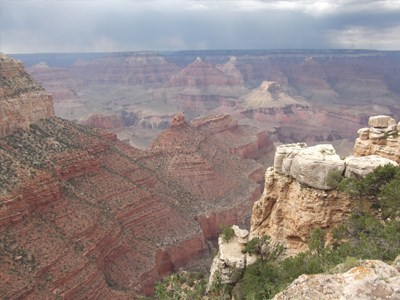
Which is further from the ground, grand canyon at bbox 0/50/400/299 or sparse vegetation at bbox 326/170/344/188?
Answer: sparse vegetation at bbox 326/170/344/188

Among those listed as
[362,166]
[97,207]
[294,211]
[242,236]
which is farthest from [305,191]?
[97,207]

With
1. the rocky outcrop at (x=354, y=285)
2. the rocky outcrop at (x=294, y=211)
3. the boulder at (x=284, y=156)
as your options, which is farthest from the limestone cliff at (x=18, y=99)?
the rocky outcrop at (x=354, y=285)

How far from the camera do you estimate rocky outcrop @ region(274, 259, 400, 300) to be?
12.9m

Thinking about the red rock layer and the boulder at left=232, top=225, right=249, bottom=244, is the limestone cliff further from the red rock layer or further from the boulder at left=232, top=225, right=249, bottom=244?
the boulder at left=232, top=225, right=249, bottom=244

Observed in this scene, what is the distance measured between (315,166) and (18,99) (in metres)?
40.7

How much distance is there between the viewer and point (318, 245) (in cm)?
2431

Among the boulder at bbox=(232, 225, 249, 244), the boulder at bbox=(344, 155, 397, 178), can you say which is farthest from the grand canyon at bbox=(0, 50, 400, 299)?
the boulder at bbox=(232, 225, 249, 244)

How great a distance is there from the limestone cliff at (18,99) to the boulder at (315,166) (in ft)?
120

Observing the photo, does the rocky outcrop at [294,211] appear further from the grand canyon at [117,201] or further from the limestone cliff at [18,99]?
the limestone cliff at [18,99]

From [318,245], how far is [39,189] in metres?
30.6

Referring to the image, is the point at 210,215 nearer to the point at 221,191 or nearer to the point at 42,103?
the point at 221,191

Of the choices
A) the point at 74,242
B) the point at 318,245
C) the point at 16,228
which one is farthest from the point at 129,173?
the point at 318,245

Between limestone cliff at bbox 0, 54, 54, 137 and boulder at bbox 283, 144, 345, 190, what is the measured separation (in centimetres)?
3672

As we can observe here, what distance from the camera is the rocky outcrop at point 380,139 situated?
2909 centimetres
